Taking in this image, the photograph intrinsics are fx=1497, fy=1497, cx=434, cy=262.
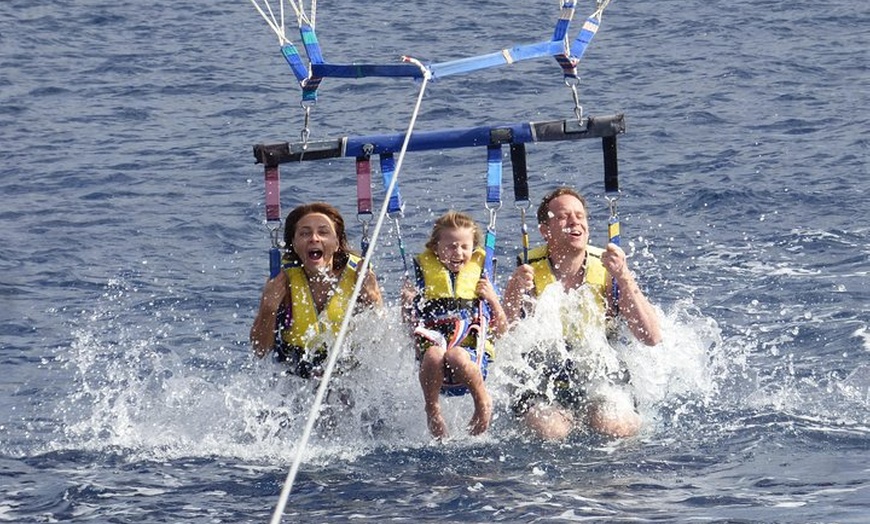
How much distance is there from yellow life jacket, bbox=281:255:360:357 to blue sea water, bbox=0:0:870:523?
26 cm

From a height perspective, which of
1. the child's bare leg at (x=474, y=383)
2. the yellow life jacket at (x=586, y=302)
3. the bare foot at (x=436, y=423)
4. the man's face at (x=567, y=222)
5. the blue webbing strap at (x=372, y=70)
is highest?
the blue webbing strap at (x=372, y=70)

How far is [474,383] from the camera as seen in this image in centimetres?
779

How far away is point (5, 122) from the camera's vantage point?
16.5m

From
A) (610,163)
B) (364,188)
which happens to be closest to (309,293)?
(364,188)

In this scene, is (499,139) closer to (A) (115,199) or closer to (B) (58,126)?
(A) (115,199)

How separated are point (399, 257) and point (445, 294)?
379 centimetres

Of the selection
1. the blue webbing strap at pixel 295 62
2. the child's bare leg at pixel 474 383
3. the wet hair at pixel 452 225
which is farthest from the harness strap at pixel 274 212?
the child's bare leg at pixel 474 383

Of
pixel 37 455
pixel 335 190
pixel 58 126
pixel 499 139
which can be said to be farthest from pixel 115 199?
pixel 499 139

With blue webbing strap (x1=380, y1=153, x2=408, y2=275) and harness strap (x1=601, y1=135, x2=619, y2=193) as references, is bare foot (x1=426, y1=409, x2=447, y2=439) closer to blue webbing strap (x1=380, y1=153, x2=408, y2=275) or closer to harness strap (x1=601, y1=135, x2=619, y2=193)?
blue webbing strap (x1=380, y1=153, x2=408, y2=275)

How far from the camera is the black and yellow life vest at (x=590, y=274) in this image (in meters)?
8.26

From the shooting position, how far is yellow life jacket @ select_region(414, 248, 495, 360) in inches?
312

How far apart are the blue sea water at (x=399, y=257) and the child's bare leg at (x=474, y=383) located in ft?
0.58

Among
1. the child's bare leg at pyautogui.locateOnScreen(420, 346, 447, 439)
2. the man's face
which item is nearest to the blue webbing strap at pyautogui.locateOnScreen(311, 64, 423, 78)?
the man's face

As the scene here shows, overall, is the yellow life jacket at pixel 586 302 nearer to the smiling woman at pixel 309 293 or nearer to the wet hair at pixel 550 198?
the wet hair at pixel 550 198
